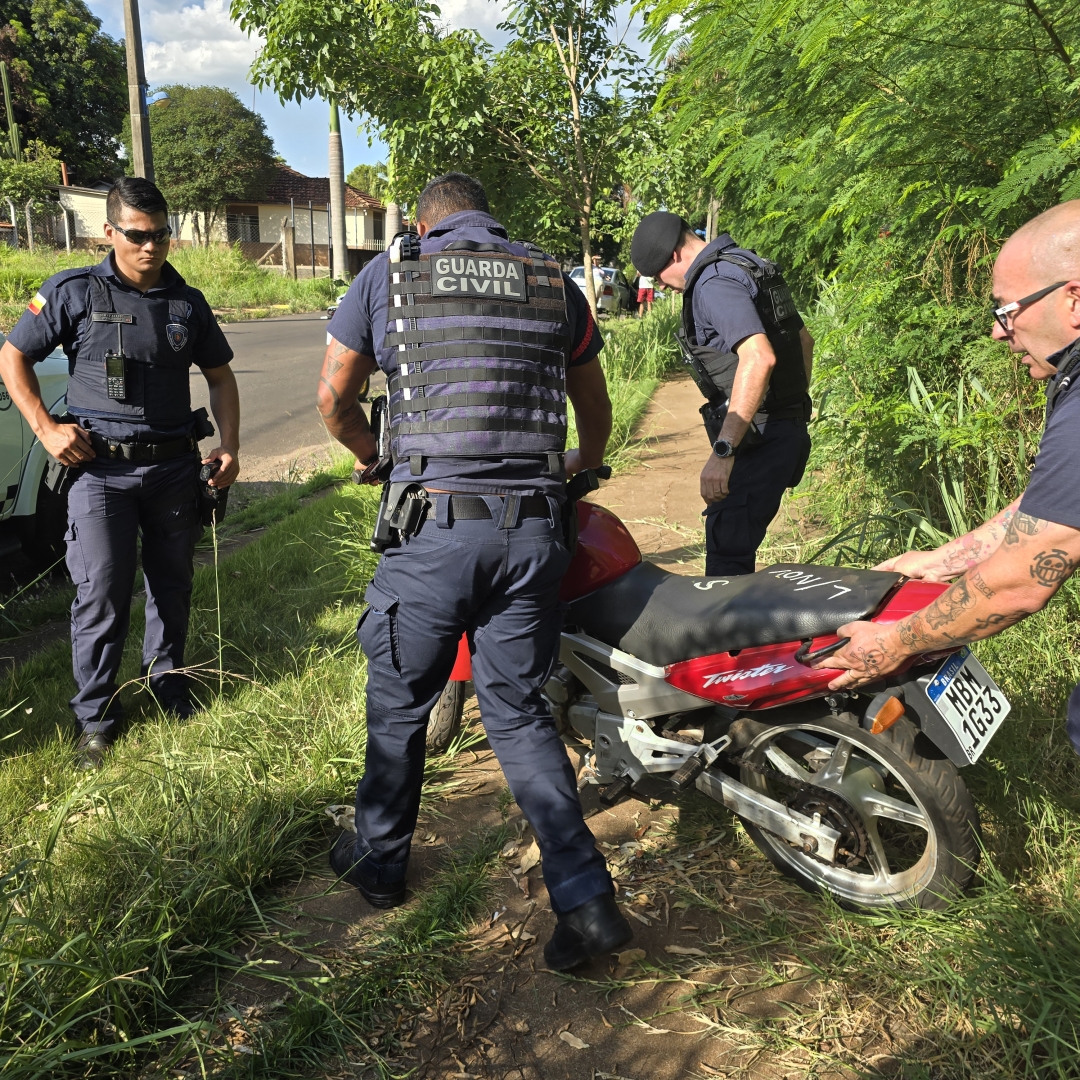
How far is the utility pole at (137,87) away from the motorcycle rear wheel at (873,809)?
9246 millimetres

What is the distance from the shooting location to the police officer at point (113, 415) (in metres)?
3.59

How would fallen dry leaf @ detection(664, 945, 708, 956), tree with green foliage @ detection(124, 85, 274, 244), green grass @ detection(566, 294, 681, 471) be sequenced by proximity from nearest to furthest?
fallen dry leaf @ detection(664, 945, 708, 956) → green grass @ detection(566, 294, 681, 471) → tree with green foliage @ detection(124, 85, 274, 244)

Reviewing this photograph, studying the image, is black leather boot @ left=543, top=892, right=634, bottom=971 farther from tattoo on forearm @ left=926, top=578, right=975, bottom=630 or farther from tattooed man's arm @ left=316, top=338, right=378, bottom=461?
tattooed man's arm @ left=316, top=338, right=378, bottom=461

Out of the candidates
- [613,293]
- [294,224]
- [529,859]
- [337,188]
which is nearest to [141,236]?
[529,859]

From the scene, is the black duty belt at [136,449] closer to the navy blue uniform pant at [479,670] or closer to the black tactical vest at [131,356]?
the black tactical vest at [131,356]

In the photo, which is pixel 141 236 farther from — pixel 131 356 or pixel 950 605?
pixel 950 605

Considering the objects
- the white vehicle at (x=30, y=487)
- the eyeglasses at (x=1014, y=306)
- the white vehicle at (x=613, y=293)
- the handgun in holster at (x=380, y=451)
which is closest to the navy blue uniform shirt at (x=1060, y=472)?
the eyeglasses at (x=1014, y=306)

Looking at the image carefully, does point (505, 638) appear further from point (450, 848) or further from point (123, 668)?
point (123, 668)

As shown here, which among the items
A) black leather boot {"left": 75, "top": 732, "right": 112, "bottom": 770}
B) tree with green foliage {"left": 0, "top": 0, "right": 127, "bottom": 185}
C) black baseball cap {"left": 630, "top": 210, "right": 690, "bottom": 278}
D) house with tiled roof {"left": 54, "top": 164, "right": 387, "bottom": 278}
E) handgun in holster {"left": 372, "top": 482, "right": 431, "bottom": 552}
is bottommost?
black leather boot {"left": 75, "top": 732, "right": 112, "bottom": 770}

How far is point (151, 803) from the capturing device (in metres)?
2.81

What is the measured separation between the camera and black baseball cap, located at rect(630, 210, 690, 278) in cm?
368

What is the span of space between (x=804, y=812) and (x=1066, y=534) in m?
1.16

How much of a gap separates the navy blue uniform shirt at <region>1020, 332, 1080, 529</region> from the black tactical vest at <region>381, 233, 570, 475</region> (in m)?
1.18

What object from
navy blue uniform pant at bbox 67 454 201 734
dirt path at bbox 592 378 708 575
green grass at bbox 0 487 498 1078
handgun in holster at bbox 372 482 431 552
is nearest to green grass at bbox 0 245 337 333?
dirt path at bbox 592 378 708 575
